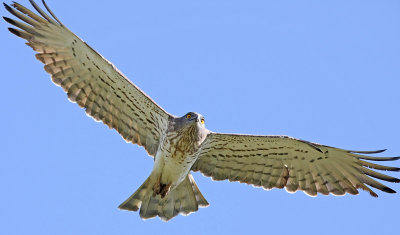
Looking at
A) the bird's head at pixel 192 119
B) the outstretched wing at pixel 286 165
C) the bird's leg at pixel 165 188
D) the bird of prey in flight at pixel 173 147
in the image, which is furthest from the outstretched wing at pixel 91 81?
the outstretched wing at pixel 286 165

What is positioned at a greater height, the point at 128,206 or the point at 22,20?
the point at 22,20

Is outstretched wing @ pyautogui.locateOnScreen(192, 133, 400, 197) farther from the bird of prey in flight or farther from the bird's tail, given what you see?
the bird's tail

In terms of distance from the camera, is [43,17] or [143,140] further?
[143,140]

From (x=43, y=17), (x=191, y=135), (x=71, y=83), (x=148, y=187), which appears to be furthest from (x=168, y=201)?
(x=43, y=17)

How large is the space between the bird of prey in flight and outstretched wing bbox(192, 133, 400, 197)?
2cm

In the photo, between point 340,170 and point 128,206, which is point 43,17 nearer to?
point 128,206

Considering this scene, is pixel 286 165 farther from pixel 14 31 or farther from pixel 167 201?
pixel 14 31

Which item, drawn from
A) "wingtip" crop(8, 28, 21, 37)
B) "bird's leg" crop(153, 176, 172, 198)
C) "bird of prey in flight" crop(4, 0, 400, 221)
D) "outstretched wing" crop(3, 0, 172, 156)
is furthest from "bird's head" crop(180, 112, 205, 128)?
"wingtip" crop(8, 28, 21, 37)

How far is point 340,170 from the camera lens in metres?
15.9

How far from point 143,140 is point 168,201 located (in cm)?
118

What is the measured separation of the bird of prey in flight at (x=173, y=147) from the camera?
15148 mm

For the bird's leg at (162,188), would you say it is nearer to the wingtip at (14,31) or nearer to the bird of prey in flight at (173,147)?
the bird of prey in flight at (173,147)

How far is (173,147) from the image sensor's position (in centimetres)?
1517

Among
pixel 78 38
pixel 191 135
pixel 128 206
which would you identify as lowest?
pixel 128 206
